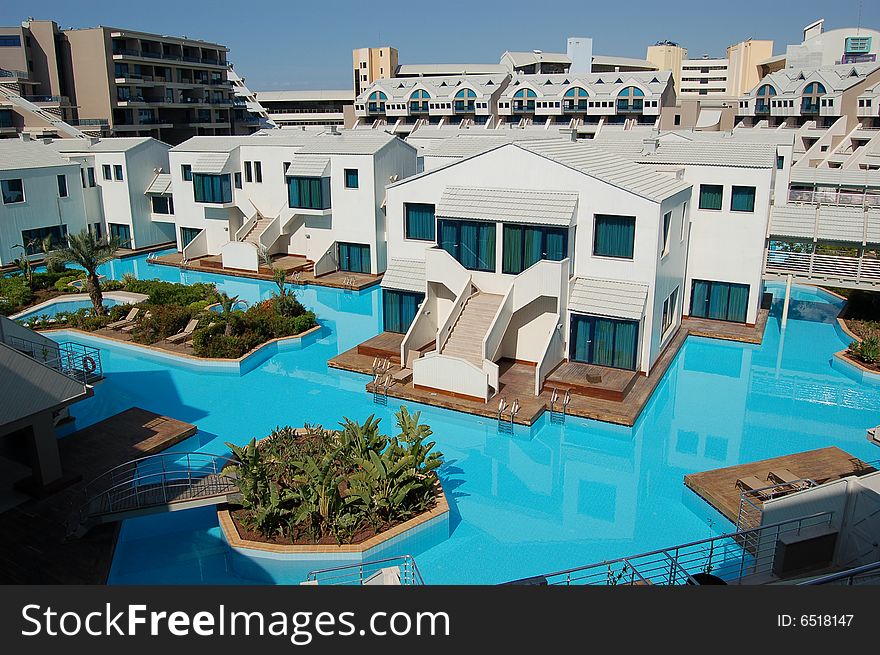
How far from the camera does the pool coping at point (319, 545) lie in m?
13.4

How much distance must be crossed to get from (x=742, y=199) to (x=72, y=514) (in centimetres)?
2258

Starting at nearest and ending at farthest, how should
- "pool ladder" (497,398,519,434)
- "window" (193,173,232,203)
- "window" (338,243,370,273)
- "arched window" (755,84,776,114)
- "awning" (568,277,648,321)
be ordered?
"pool ladder" (497,398,519,434)
"awning" (568,277,648,321)
"window" (338,243,370,273)
"window" (193,173,232,203)
"arched window" (755,84,776,114)

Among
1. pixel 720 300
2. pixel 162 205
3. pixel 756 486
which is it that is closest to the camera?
pixel 756 486

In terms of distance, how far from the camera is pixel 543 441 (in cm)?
1877

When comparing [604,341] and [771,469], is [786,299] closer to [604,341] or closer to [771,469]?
[604,341]

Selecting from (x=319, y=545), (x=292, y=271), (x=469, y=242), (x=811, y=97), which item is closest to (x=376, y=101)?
(x=811, y=97)

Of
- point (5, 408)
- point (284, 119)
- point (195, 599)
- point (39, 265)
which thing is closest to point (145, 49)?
point (284, 119)

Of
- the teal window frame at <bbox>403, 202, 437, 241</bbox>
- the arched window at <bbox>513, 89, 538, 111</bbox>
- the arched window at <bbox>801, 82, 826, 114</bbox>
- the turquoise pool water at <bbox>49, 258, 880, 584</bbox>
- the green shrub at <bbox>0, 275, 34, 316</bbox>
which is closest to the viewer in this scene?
the turquoise pool water at <bbox>49, 258, 880, 584</bbox>

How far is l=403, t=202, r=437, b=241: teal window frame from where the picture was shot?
963 inches

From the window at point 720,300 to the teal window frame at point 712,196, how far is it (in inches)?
110

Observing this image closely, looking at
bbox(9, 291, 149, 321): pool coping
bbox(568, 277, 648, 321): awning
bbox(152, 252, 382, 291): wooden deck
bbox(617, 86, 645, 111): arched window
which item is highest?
bbox(617, 86, 645, 111): arched window

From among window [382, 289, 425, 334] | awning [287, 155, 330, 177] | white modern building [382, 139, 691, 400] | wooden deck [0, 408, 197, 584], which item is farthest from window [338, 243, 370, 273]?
wooden deck [0, 408, 197, 584]

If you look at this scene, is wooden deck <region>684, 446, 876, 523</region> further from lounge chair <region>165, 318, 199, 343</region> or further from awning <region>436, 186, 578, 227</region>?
lounge chair <region>165, 318, 199, 343</region>

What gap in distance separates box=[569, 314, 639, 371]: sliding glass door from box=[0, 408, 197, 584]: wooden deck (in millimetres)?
11369
